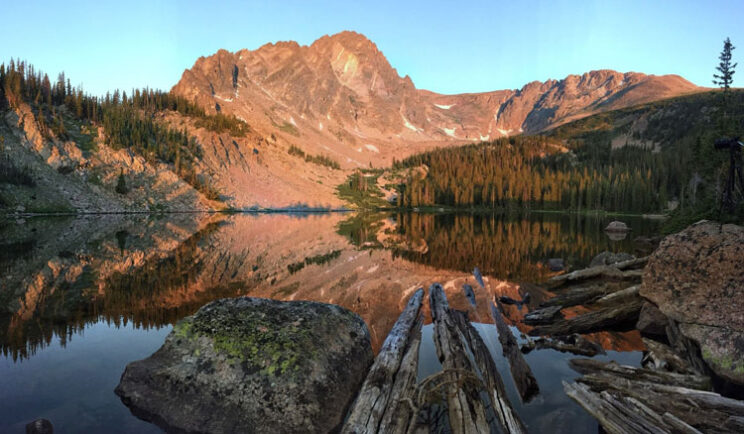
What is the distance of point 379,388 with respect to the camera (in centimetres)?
770

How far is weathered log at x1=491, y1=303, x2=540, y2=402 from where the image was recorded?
28.7ft

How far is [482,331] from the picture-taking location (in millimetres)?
13445

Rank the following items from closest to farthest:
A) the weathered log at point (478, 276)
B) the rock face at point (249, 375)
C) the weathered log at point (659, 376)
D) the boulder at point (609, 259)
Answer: the rock face at point (249, 375) < the weathered log at point (659, 376) < the weathered log at point (478, 276) < the boulder at point (609, 259)

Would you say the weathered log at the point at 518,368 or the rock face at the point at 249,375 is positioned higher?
the rock face at the point at 249,375

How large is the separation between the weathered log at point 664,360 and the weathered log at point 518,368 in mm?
3833

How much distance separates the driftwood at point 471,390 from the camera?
6.54 meters

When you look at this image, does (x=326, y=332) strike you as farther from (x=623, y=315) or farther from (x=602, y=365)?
(x=623, y=315)

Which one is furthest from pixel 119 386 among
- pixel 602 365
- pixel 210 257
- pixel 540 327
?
pixel 210 257

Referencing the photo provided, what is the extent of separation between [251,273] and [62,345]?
12.2m

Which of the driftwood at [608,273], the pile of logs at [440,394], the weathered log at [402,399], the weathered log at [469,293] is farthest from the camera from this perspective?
the driftwood at [608,273]

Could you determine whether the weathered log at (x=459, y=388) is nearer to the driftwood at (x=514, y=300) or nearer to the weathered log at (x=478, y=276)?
the driftwood at (x=514, y=300)

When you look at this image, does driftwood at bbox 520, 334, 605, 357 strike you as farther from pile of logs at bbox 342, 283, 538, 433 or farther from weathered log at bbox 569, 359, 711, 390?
weathered log at bbox 569, 359, 711, 390

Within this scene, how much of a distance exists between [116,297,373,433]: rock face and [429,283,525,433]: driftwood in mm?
2386

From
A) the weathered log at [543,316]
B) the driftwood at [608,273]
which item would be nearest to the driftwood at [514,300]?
the weathered log at [543,316]
